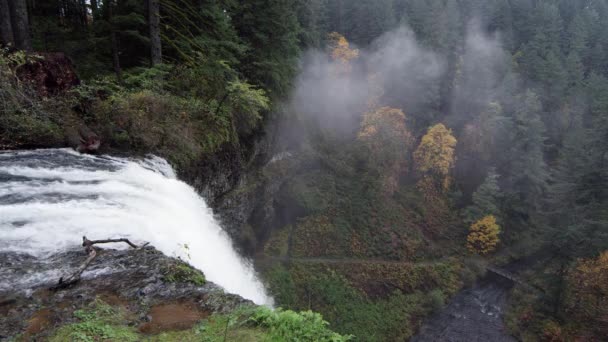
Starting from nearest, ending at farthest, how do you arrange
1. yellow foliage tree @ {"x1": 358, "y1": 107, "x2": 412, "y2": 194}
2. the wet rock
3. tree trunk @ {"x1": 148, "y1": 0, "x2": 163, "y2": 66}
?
the wet rock < tree trunk @ {"x1": 148, "y1": 0, "x2": 163, "y2": 66} < yellow foliage tree @ {"x1": 358, "y1": 107, "x2": 412, "y2": 194}

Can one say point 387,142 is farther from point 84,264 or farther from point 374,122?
point 84,264

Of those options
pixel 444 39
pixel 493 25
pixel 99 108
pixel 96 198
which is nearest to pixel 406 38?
pixel 444 39

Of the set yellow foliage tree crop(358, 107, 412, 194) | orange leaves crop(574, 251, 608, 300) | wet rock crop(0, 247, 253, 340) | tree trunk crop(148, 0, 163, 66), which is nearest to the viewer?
wet rock crop(0, 247, 253, 340)

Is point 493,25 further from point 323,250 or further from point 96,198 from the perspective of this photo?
point 96,198

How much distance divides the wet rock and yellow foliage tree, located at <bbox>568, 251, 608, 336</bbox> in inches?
1137

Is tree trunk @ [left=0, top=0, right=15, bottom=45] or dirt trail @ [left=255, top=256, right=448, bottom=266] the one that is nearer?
tree trunk @ [left=0, top=0, right=15, bottom=45]

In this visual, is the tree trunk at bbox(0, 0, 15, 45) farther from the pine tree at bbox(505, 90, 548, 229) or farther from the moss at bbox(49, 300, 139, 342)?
the pine tree at bbox(505, 90, 548, 229)

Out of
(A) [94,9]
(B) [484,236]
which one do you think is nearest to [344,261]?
(B) [484,236]

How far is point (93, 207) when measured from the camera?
6.06 metres

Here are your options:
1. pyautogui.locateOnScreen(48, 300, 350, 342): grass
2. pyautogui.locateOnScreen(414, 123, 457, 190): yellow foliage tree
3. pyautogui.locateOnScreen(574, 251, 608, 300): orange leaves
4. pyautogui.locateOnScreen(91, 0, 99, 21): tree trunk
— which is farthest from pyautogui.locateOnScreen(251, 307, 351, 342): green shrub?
pyautogui.locateOnScreen(414, 123, 457, 190): yellow foliage tree

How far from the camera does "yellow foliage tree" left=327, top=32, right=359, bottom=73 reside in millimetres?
43500

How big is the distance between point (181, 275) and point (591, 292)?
30.0 meters

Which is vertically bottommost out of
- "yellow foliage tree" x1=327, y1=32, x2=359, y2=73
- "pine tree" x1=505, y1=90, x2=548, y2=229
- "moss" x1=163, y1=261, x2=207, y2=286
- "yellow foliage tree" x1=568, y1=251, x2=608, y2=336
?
"yellow foliage tree" x1=568, y1=251, x2=608, y2=336

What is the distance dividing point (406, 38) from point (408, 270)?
32.0 m
